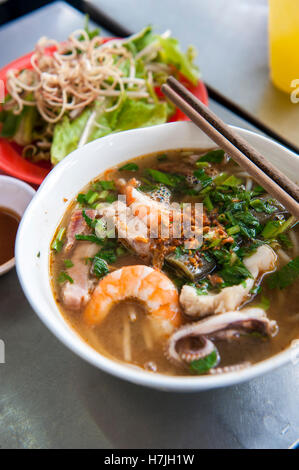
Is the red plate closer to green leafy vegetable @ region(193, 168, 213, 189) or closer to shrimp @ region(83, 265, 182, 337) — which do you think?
green leafy vegetable @ region(193, 168, 213, 189)

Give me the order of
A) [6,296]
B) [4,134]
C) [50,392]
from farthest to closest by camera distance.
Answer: [4,134]
[6,296]
[50,392]

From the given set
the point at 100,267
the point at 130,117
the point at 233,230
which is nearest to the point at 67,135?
the point at 130,117

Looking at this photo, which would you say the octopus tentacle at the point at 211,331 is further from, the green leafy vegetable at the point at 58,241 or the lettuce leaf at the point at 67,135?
the lettuce leaf at the point at 67,135

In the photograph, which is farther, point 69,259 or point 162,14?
point 162,14

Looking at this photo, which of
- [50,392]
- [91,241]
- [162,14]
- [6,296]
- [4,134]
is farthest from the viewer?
[162,14]

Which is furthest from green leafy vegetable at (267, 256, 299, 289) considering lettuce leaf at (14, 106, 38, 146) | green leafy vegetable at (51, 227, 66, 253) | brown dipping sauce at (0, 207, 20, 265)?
lettuce leaf at (14, 106, 38, 146)
